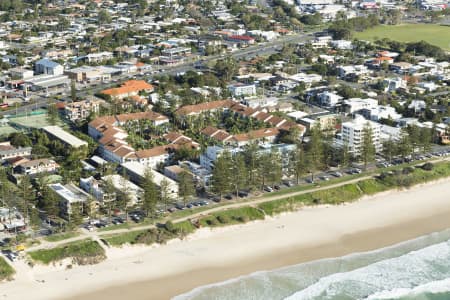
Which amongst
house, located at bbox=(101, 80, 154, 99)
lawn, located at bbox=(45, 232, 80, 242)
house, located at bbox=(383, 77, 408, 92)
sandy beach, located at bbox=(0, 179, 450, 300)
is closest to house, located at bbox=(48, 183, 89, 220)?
lawn, located at bbox=(45, 232, 80, 242)

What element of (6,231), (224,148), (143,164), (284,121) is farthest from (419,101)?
(6,231)

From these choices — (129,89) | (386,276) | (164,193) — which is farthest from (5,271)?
(129,89)

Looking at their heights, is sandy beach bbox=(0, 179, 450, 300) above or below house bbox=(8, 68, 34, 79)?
below

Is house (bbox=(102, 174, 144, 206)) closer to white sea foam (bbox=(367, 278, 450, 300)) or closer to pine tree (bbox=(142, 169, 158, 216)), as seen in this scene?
pine tree (bbox=(142, 169, 158, 216))

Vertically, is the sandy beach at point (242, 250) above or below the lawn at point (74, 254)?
below

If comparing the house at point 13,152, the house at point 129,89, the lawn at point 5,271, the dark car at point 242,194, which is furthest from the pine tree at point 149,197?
the house at point 129,89

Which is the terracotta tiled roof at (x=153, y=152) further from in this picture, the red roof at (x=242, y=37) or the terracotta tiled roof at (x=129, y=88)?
the red roof at (x=242, y=37)

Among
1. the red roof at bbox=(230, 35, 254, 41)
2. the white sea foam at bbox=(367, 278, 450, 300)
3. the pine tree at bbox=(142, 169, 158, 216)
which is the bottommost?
the white sea foam at bbox=(367, 278, 450, 300)
